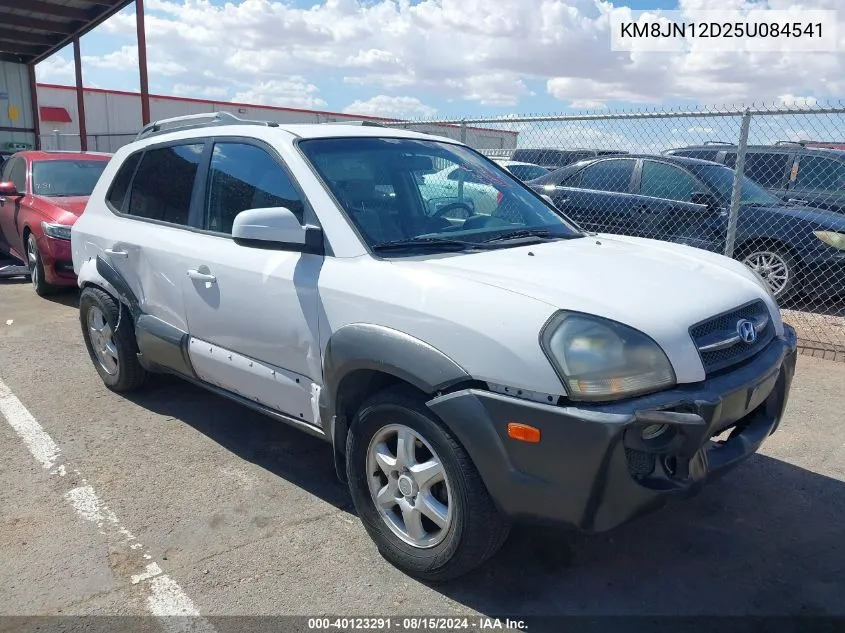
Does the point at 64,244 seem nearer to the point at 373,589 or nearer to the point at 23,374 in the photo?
the point at 23,374

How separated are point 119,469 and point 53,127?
90.8ft

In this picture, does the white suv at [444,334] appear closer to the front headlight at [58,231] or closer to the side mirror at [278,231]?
the side mirror at [278,231]

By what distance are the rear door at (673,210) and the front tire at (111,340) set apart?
5.32 m

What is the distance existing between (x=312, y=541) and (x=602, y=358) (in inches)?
62.8

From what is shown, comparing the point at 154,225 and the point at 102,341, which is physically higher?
the point at 154,225

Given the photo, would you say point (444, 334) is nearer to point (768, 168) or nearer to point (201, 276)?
point (201, 276)

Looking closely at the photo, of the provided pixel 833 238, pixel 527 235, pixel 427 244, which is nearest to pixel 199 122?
pixel 427 244

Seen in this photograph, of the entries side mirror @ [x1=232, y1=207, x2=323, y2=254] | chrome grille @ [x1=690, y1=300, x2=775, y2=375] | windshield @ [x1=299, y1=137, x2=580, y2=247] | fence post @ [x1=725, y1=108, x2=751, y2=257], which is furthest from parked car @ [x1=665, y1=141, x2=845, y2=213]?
side mirror @ [x1=232, y1=207, x2=323, y2=254]

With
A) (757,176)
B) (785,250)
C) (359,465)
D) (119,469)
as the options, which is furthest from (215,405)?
(757,176)

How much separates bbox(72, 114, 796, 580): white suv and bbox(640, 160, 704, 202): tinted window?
4.19m

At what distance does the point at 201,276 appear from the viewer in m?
A: 3.63

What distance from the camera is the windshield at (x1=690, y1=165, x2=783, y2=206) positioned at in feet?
24.3

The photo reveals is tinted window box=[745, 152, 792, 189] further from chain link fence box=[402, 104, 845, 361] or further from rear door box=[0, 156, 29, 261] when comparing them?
rear door box=[0, 156, 29, 261]

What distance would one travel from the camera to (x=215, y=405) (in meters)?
4.84
